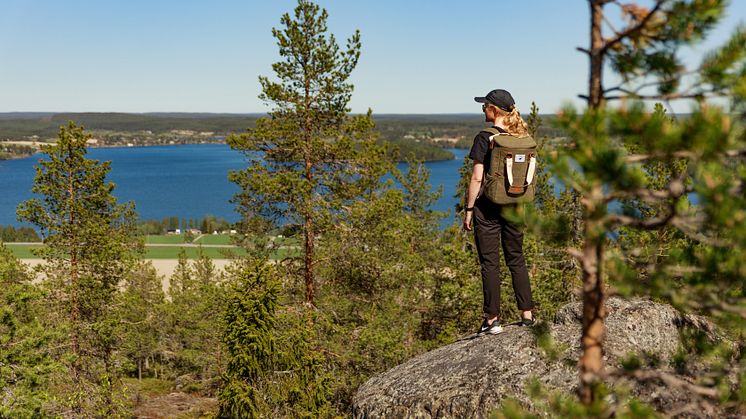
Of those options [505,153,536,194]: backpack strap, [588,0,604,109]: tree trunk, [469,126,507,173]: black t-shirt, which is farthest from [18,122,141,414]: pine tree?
[588,0,604,109]: tree trunk

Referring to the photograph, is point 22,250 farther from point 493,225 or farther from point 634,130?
point 634,130

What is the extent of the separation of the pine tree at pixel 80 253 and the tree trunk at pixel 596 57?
1598cm

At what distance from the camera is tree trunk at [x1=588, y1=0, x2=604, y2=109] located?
2896mm

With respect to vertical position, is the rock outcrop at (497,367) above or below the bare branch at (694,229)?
below

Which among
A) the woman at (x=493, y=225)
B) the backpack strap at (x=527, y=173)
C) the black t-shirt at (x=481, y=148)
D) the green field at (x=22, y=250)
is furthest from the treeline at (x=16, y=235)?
the backpack strap at (x=527, y=173)

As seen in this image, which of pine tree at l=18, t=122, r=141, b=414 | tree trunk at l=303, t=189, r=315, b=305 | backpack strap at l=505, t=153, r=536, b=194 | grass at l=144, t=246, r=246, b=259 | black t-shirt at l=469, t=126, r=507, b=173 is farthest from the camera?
grass at l=144, t=246, r=246, b=259

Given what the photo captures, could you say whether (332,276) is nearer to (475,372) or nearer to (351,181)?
(351,181)

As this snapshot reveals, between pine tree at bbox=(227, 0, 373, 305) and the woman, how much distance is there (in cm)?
876

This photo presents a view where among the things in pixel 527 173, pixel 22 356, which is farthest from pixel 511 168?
pixel 22 356

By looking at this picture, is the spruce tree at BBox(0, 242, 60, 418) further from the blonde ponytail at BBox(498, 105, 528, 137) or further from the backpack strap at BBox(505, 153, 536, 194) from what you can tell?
the blonde ponytail at BBox(498, 105, 528, 137)

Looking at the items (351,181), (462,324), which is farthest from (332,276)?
(462,324)

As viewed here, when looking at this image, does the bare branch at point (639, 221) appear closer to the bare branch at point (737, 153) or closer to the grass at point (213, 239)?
the bare branch at point (737, 153)

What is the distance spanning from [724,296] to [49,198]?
17534mm

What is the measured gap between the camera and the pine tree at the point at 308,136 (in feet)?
50.1
